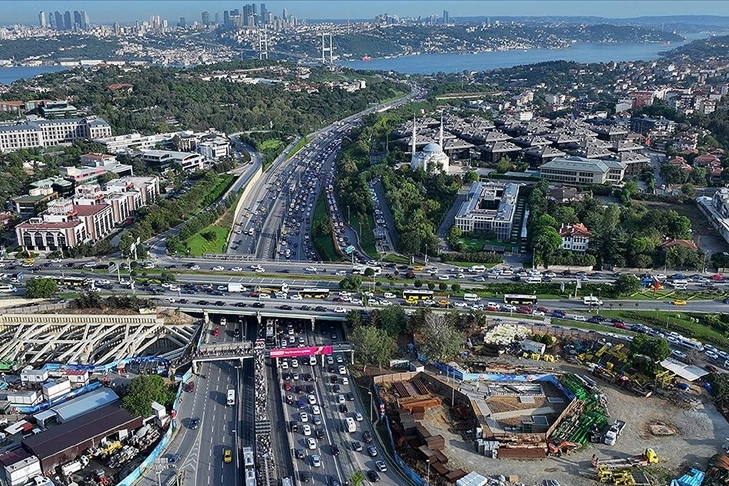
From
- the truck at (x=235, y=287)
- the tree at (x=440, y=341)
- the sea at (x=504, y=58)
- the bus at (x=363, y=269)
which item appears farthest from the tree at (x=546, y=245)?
the sea at (x=504, y=58)

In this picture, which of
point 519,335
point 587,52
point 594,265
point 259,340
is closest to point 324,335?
point 259,340

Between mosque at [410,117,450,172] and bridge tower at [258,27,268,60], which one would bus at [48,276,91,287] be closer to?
mosque at [410,117,450,172]

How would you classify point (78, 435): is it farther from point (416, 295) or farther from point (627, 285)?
point (627, 285)

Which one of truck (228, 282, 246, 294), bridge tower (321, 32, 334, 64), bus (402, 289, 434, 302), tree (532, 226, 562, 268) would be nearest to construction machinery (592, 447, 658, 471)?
bus (402, 289, 434, 302)

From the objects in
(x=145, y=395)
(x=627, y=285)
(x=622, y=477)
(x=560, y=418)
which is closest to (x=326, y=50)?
(x=627, y=285)

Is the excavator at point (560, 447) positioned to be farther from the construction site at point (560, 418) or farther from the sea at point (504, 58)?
the sea at point (504, 58)

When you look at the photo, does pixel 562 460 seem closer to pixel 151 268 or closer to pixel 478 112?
pixel 151 268

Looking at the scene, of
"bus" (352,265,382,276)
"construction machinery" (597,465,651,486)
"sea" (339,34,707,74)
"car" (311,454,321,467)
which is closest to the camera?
"construction machinery" (597,465,651,486)
